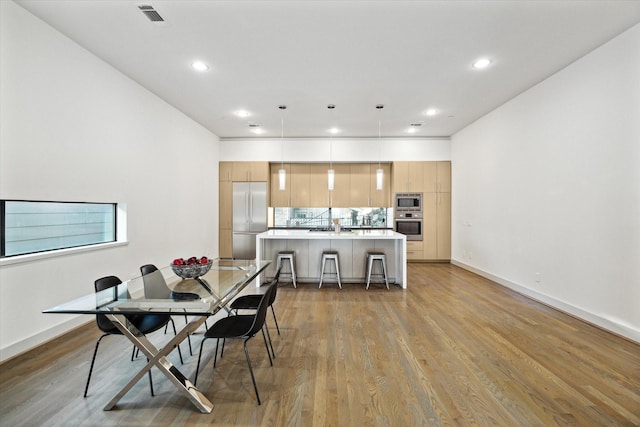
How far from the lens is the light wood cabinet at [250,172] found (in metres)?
7.32

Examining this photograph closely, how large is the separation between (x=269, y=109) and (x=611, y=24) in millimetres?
4459

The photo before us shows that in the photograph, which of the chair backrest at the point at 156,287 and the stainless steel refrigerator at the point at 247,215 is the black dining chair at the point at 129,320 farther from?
the stainless steel refrigerator at the point at 247,215

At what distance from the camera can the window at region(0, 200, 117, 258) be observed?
266 cm

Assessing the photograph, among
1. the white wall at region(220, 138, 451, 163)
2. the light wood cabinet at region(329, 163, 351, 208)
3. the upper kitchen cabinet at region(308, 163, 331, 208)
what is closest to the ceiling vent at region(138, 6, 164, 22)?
the white wall at region(220, 138, 451, 163)

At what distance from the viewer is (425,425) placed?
1771 mm

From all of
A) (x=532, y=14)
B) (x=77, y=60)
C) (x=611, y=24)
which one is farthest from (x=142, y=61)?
(x=611, y=24)

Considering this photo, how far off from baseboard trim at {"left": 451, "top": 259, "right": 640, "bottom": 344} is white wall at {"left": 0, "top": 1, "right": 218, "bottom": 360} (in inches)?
225

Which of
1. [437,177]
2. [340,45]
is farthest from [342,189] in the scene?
[340,45]

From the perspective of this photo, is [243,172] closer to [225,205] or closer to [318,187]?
[225,205]

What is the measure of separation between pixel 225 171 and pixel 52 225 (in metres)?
4.43

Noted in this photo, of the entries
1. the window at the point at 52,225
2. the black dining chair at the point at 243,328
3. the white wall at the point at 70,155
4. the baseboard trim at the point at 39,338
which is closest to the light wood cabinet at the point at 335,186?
the white wall at the point at 70,155

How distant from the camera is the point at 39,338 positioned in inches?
110

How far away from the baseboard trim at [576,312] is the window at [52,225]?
5.94 meters

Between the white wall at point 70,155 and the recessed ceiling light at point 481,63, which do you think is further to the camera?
the recessed ceiling light at point 481,63
